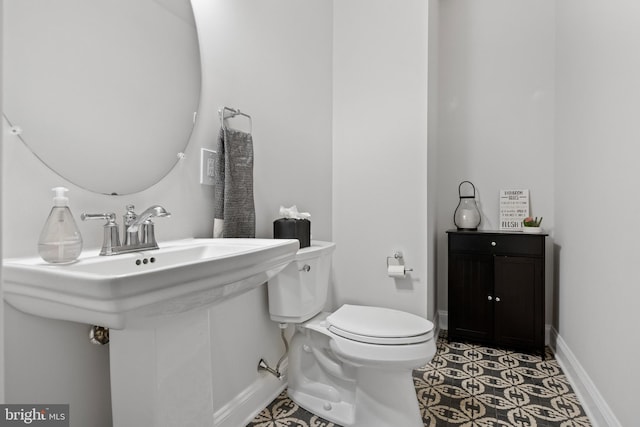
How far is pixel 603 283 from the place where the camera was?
1.56m

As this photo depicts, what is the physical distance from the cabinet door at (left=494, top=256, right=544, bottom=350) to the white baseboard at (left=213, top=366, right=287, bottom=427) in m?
1.45

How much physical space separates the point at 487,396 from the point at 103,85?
6.89 ft

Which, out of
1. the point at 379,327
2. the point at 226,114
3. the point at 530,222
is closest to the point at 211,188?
the point at 226,114

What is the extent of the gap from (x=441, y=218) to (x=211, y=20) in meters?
2.10

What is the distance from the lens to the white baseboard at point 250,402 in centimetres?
148

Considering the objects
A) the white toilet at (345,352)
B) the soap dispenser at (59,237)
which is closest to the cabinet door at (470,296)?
the white toilet at (345,352)

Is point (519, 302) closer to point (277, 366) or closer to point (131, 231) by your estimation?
point (277, 366)

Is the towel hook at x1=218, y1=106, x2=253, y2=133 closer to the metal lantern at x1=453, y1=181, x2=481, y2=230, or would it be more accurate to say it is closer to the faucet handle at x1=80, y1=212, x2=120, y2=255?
the faucet handle at x1=80, y1=212, x2=120, y2=255

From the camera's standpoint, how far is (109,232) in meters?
1.02

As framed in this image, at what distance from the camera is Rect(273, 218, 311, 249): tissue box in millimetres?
1712

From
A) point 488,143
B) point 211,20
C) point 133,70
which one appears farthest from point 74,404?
point 488,143

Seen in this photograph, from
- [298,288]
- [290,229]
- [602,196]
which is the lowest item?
[298,288]

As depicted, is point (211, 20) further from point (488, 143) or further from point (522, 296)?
point (522, 296)

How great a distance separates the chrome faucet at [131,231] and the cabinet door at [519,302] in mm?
2102
